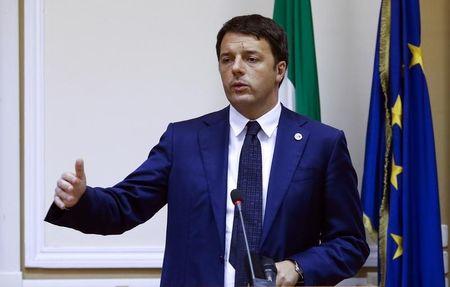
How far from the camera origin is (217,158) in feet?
6.91

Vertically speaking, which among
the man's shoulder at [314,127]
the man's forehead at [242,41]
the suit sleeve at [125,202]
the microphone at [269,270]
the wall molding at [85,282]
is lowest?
the wall molding at [85,282]

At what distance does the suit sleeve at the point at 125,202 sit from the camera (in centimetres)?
193

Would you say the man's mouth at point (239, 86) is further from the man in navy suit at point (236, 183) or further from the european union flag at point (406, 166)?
the european union flag at point (406, 166)

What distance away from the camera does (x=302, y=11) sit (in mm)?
3244

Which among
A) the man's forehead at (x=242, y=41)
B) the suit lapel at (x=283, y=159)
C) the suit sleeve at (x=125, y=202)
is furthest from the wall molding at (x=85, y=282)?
the man's forehead at (x=242, y=41)

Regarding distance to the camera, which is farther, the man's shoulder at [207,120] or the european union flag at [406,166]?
the european union flag at [406,166]

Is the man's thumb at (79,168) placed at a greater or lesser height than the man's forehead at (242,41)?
lesser

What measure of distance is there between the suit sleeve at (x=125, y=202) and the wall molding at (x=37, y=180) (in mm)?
1270

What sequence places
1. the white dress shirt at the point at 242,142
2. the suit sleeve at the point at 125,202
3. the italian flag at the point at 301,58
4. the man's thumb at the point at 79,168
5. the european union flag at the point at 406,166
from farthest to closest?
the italian flag at the point at 301,58, the european union flag at the point at 406,166, the white dress shirt at the point at 242,142, the suit sleeve at the point at 125,202, the man's thumb at the point at 79,168

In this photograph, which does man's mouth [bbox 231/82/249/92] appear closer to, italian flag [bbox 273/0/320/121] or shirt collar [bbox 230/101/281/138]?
shirt collar [bbox 230/101/281/138]

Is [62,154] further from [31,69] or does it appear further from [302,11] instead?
[302,11]

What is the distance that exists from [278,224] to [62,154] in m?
1.67

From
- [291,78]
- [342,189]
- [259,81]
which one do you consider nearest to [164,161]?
[259,81]

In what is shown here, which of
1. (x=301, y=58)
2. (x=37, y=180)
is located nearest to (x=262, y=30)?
(x=301, y=58)
